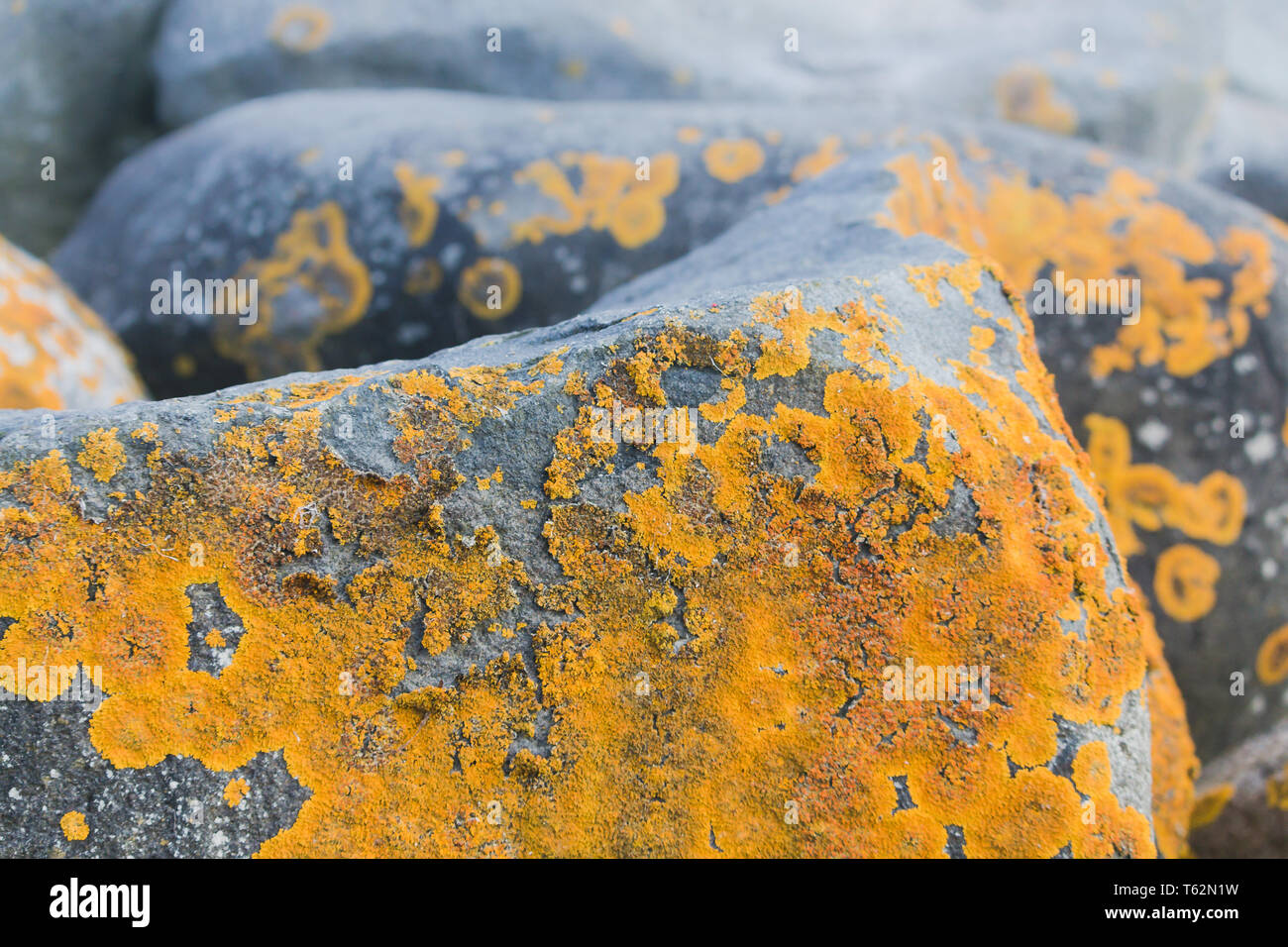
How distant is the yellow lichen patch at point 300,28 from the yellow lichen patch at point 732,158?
424 cm

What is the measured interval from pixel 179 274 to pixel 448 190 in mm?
1794

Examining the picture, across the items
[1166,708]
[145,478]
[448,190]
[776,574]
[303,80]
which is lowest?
[1166,708]

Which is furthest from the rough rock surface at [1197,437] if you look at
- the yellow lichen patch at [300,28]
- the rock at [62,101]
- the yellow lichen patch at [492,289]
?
the rock at [62,101]

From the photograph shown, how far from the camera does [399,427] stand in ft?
6.53

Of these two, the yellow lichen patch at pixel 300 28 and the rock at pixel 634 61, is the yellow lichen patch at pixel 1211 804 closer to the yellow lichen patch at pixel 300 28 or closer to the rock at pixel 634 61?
the rock at pixel 634 61

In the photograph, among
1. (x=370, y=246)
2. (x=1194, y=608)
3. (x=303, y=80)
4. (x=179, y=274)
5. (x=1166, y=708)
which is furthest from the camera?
(x=303, y=80)

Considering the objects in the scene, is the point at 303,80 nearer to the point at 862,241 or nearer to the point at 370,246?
the point at 370,246

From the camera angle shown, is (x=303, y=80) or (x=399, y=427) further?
(x=303, y=80)

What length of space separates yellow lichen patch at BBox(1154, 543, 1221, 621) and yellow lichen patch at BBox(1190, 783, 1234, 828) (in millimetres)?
769

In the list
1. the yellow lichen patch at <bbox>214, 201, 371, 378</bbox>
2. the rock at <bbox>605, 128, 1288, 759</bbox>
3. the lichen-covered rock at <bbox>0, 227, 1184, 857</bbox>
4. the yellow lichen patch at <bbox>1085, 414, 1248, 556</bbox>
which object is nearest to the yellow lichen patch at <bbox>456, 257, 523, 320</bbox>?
the yellow lichen patch at <bbox>214, 201, 371, 378</bbox>

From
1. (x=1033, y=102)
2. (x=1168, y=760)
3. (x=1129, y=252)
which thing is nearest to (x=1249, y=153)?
(x=1033, y=102)

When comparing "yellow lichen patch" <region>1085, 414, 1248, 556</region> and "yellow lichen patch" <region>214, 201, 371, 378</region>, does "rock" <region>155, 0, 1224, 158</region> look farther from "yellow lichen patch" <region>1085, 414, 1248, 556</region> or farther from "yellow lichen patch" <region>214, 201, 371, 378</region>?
"yellow lichen patch" <region>1085, 414, 1248, 556</region>

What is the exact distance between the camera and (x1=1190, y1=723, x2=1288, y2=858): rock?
3.51 m
